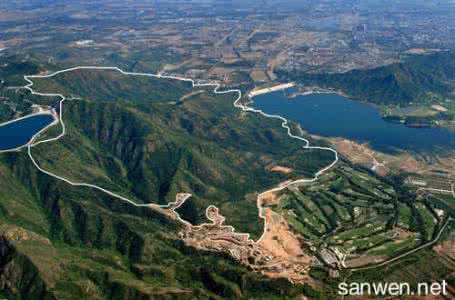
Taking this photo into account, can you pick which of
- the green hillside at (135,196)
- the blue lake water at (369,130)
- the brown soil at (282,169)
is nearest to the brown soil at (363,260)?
the green hillside at (135,196)

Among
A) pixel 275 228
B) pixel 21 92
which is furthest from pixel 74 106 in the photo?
pixel 275 228

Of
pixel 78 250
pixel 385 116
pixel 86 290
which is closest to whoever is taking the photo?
pixel 86 290

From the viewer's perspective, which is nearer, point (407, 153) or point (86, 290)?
point (86, 290)

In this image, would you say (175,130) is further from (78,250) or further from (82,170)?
(78,250)

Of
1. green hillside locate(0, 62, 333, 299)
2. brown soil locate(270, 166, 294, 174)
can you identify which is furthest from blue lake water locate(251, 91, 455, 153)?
brown soil locate(270, 166, 294, 174)

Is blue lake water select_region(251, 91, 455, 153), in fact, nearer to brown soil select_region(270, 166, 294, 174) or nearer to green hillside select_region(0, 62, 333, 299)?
green hillside select_region(0, 62, 333, 299)

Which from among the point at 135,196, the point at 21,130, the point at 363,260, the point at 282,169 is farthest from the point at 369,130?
the point at 21,130

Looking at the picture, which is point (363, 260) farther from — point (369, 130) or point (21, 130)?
point (21, 130)

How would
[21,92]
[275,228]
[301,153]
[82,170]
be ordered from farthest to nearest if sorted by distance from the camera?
[21,92], [301,153], [82,170], [275,228]

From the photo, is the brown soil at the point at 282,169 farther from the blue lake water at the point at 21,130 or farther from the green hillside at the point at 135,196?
the blue lake water at the point at 21,130
